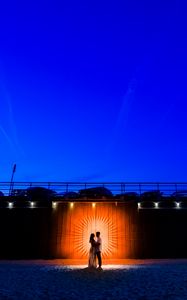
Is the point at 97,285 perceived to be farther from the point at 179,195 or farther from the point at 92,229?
the point at 179,195

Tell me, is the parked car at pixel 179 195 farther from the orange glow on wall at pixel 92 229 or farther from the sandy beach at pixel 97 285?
the sandy beach at pixel 97 285

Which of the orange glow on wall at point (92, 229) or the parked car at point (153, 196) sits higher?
the parked car at point (153, 196)

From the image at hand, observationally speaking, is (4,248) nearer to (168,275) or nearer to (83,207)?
(83,207)

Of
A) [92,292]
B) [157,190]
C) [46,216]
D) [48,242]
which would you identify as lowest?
[92,292]

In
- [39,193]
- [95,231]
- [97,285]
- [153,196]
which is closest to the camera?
[97,285]

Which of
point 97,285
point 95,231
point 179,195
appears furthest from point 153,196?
point 97,285

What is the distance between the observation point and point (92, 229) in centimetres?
1997

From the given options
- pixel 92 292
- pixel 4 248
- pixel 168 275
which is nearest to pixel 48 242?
pixel 4 248

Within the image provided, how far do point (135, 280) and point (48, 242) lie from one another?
1051cm

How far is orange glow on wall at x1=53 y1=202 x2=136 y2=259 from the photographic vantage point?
19.7 m

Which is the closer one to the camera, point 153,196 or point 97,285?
point 97,285

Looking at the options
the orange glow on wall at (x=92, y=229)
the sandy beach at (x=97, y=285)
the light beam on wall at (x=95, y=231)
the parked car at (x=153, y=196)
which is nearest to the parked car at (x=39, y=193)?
the orange glow on wall at (x=92, y=229)

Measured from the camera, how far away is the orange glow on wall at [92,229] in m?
19.7

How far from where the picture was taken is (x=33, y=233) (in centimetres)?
2053
